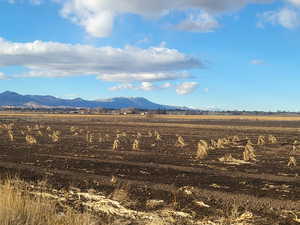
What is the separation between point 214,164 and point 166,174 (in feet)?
15.9

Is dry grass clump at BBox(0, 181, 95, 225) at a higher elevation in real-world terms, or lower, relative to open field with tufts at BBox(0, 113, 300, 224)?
higher

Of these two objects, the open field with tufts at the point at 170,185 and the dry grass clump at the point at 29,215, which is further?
the open field with tufts at the point at 170,185

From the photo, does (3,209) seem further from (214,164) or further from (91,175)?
(214,164)

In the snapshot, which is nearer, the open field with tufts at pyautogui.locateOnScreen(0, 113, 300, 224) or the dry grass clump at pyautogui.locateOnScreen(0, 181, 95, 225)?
the dry grass clump at pyautogui.locateOnScreen(0, 181, 95, 225)

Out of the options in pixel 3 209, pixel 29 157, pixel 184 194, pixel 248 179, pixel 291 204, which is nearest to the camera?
pixel 3 209

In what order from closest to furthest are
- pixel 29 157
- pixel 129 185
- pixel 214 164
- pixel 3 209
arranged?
pixel 3 209, pixel 129 185, pixel 214 164, pixel 29 157

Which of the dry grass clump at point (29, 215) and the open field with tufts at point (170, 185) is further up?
the dry grass clump at point (29, 215)

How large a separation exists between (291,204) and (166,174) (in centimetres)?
659

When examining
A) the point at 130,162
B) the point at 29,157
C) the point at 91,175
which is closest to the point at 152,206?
the point at 91,175

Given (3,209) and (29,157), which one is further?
(29,157)

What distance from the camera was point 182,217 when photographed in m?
10.3

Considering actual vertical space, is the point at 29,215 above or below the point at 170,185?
above

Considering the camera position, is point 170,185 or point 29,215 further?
point 170,185

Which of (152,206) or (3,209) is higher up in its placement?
(3,209)
